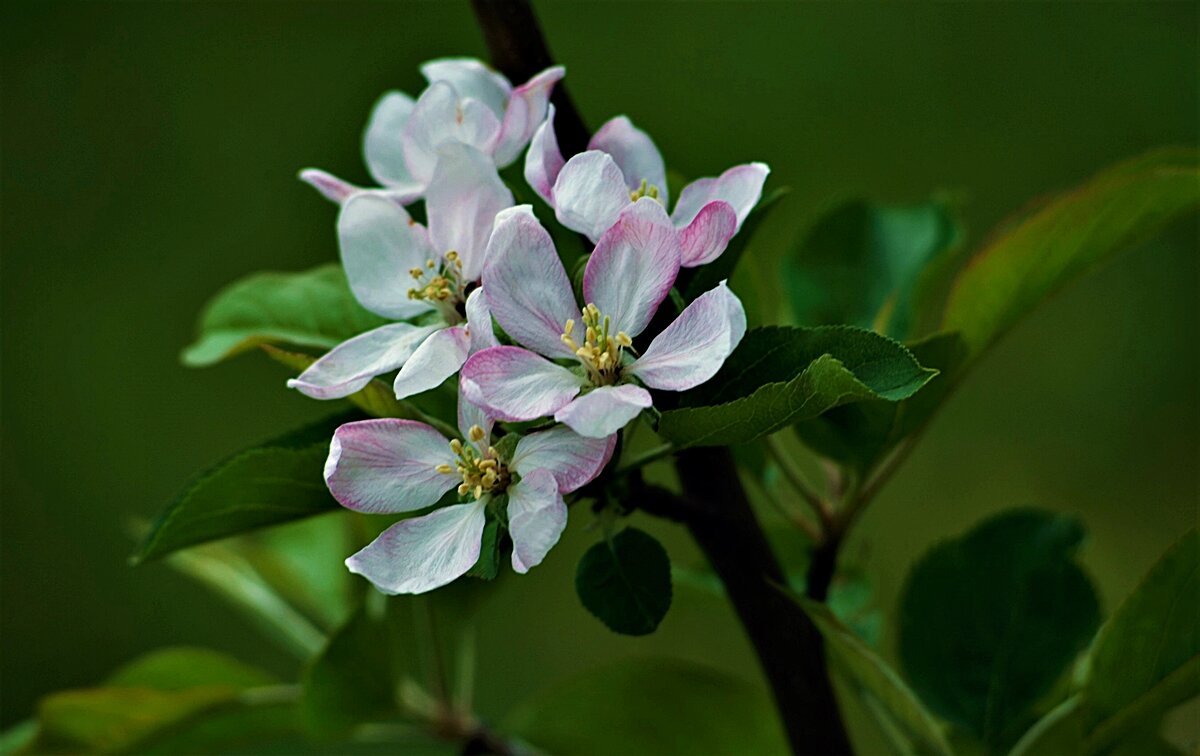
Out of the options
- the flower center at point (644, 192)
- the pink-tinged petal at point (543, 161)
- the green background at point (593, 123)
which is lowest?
the green background at point (593, 123)

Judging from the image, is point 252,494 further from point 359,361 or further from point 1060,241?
point 1060,241

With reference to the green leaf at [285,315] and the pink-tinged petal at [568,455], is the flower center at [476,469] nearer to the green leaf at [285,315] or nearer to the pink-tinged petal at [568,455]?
the pink-tinged petal at [568,455]

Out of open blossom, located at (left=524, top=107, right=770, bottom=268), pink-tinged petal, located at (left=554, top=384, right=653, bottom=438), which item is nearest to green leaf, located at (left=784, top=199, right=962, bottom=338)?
open blossom, located at (left=524, top=107, right=770, bottom=268)

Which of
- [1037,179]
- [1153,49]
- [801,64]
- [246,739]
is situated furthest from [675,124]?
[246,739]

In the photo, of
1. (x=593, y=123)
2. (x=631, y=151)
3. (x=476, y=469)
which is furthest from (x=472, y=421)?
(x=593, y=123)

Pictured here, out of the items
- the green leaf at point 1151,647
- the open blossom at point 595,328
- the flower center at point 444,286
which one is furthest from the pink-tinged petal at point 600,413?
the green leaf at point 1151,647

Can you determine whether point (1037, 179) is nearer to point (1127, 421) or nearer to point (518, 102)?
point (1127, 421)
